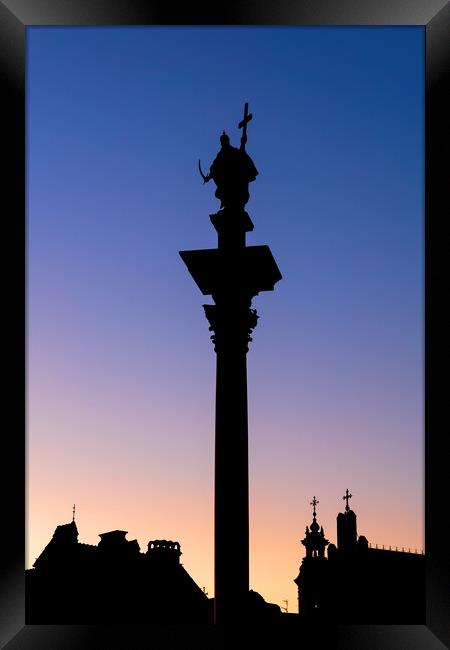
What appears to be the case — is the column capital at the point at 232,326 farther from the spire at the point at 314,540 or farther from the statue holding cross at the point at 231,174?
the spire at the point at 314,540

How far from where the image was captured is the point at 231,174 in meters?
15.2

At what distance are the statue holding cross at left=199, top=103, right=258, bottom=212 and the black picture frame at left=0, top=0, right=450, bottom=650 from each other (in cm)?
486

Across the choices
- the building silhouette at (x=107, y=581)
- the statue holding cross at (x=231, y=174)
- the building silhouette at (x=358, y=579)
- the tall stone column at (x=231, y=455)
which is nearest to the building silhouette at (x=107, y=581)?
the building silhouette at (x=107, y=581)

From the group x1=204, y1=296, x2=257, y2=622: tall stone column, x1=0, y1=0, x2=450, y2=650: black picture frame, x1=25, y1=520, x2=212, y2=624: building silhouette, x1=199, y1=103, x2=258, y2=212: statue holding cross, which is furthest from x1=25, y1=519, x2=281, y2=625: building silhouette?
x1=0, y1=0, x2=450, y2=650: black picture frame

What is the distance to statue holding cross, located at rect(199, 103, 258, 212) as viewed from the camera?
49.7 feet

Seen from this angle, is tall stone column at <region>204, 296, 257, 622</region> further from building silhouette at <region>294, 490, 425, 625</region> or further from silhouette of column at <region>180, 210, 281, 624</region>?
building silhouette at <region>294, 490, 425, 625</region>

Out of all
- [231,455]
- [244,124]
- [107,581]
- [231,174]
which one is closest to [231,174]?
[231,174]

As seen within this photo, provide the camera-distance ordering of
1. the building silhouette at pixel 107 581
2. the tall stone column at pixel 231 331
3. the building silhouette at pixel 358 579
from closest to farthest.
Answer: the tall stone column at pixel 231 331
the building silhouette at pixel 107 581
the building silhouette at pixel 358 579

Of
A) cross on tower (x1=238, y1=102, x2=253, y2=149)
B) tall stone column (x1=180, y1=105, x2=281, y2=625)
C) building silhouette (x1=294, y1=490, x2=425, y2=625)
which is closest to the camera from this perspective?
tall stone column (x1=180, y1=105, x2=281, y2=625)

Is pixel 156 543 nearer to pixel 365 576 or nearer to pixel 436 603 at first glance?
pixel 365 576

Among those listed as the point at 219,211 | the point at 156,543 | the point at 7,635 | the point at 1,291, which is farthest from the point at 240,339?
the point at 156,543

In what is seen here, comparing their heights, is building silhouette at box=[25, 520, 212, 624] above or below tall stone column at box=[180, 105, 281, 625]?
below

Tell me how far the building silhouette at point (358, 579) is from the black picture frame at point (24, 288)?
47.2 metres

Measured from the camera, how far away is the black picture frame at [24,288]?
378 inches
